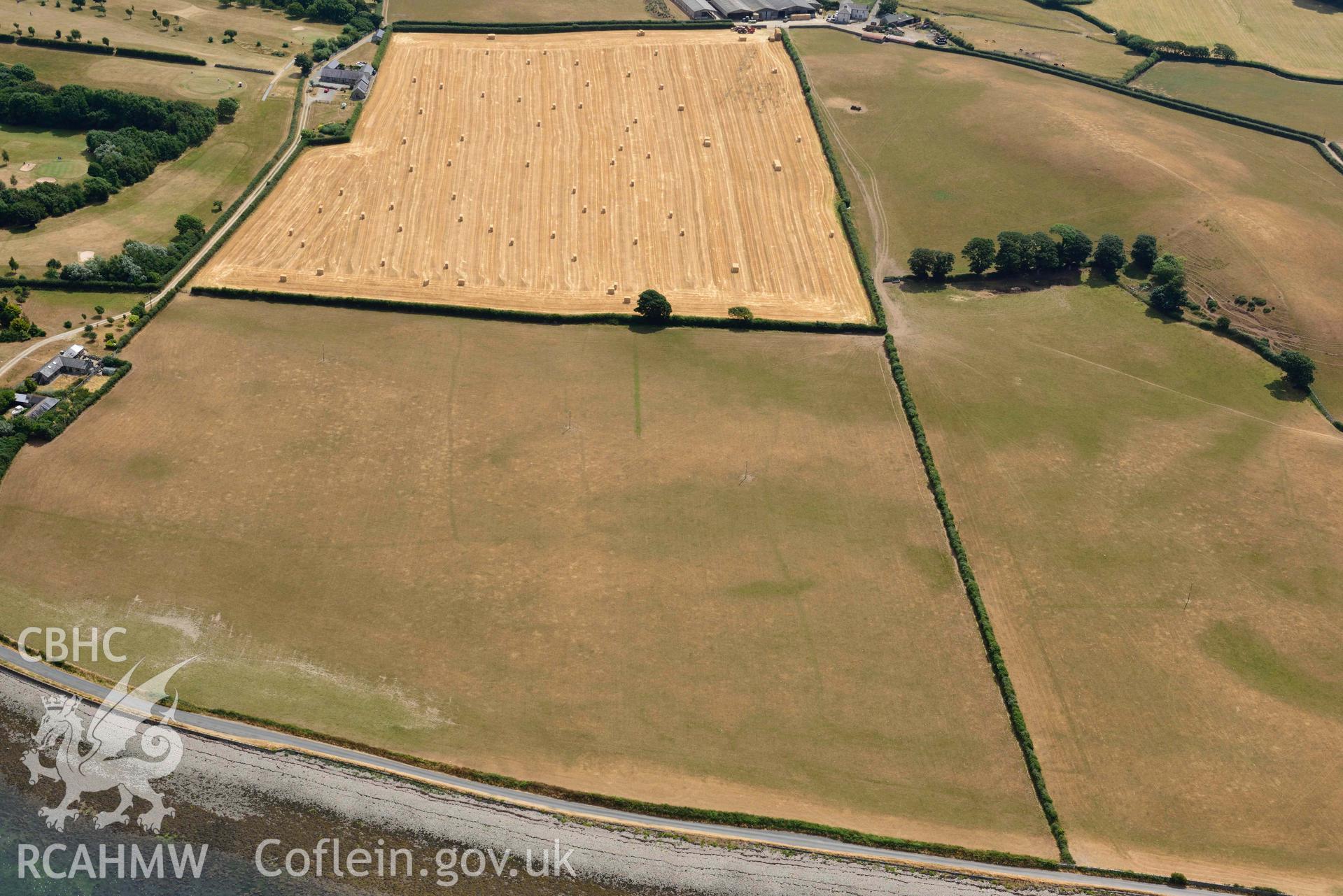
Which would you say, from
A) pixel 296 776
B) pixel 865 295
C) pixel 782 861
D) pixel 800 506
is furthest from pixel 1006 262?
pixel 296 776

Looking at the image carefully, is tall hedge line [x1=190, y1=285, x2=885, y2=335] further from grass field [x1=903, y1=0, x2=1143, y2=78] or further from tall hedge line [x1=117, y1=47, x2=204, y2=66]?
grass field [x1=903, y1=0, x2=1143, y2=78]

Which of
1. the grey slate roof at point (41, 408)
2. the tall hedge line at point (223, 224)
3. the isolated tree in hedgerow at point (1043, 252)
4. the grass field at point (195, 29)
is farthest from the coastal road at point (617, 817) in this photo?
the grass field at point (195, 29)

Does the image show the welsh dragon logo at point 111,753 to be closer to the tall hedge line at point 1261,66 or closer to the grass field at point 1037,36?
the grass field at point 1037,36

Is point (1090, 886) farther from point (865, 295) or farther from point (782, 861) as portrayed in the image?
point (865, 295)

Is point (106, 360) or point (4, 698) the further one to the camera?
point (106, 360)

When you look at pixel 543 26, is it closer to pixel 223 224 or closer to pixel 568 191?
pixel 568 191
